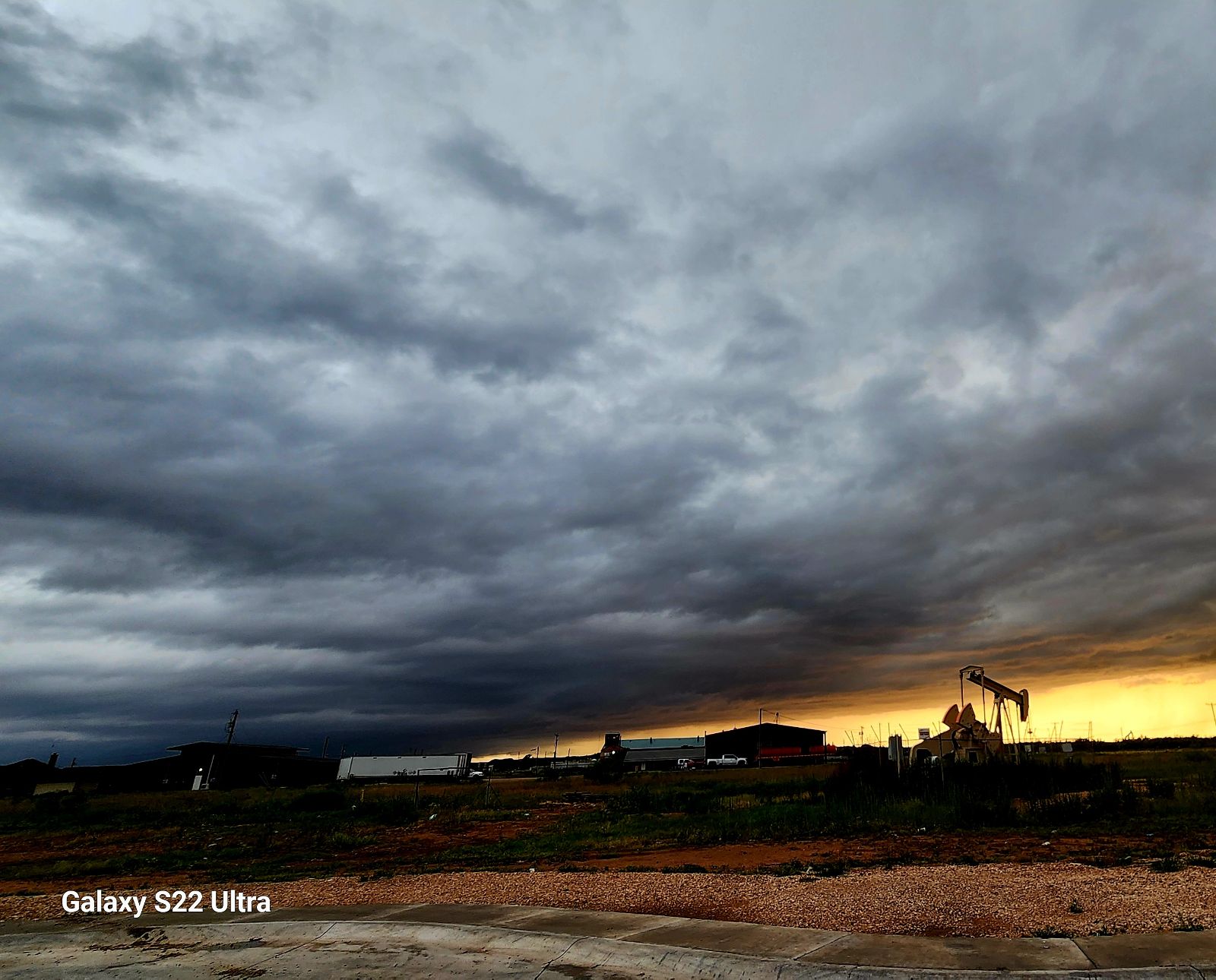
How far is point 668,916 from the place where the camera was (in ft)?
33.0

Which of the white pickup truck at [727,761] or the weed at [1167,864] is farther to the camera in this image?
the white pickup truck at [727,761]

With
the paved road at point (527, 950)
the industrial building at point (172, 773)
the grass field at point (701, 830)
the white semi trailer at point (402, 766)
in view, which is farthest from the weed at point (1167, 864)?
the white semi trailer at point (402, 766)

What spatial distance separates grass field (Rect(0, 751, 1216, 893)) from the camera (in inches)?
621

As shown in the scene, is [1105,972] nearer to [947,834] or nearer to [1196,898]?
[1196,898]

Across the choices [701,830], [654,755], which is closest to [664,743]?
[654,755]

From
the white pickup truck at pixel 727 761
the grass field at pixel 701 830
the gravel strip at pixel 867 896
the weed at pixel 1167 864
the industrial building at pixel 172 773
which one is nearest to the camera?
the gravel strip at pixel 867 896

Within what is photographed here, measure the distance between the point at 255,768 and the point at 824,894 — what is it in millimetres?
74135

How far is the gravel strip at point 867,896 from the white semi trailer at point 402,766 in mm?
75902

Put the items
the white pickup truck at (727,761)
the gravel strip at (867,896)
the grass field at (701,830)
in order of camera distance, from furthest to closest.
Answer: the white pickup truck at (727,761) < the grass field at (701,830) < the gravel strip at (867,896)

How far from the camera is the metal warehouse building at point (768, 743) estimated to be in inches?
4033

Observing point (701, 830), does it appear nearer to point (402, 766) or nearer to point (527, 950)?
point (527, 950)

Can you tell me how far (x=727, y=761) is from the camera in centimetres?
9731

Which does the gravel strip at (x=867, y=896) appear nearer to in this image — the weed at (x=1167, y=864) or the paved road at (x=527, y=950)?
the weed at (x=1167, y=864)

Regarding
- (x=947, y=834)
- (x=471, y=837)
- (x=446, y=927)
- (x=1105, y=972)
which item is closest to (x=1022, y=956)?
(x=1105, y=972)
